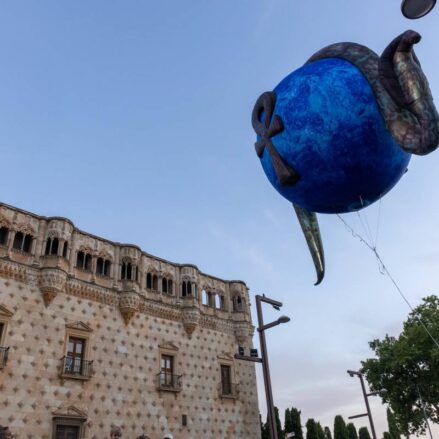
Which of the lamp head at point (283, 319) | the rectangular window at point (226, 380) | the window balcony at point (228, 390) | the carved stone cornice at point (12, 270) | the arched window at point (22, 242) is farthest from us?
the rectangular window at point (226, 380)

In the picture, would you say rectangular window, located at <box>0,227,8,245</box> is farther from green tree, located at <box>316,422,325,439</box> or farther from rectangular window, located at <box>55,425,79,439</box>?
green tree, located at <box>316,422,325,439</box>

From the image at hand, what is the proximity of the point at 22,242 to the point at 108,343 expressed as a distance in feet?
22.1

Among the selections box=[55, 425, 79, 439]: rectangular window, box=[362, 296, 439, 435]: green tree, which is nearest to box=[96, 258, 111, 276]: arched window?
box=[55, 425, 79, 439]: rectangular window

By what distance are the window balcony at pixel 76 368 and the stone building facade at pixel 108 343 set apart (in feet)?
0.16

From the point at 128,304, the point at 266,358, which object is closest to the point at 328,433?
the point at 128,304

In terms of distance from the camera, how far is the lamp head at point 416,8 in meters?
5.21

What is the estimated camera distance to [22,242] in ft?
70.8

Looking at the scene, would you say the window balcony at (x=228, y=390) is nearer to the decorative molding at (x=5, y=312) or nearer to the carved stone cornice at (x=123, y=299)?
the carved stone cornice at (x=123, y=299)

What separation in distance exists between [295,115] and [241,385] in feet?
84.0

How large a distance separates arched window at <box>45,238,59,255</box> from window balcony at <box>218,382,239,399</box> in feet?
41.9

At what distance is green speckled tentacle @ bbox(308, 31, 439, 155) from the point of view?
427 centimetres

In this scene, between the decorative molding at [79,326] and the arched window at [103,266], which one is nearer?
the decorative molding at [79,326]

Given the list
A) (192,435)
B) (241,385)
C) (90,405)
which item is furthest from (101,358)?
(241,385)

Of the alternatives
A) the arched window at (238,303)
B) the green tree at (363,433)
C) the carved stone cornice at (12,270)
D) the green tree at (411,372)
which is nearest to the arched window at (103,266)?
the carved stone cornice at (12,270)
